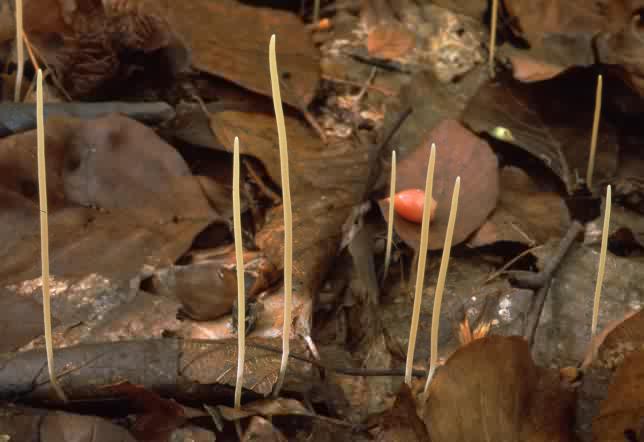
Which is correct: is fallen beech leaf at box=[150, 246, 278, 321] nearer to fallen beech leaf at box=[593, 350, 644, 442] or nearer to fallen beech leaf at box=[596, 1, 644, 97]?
fallen beech leaf at box=[593, 350, 644, 442]

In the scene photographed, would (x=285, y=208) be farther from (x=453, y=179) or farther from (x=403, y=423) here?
(x=453, y=179)

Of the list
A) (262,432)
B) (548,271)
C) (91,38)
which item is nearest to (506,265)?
(548,271)

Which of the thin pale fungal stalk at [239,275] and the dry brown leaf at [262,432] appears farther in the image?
the dry brown leaf at [262,432]

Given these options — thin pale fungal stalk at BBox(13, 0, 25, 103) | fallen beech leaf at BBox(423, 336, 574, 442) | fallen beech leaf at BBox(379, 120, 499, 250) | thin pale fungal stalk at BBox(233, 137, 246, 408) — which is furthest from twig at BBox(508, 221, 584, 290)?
thin pale fungal stalk at BBox(13, 0, 25, 103)

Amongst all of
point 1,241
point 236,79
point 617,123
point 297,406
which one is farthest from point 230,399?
point 617,123

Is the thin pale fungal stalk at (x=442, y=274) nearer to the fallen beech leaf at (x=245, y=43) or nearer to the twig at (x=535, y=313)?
the twig at (x=535, y=313)

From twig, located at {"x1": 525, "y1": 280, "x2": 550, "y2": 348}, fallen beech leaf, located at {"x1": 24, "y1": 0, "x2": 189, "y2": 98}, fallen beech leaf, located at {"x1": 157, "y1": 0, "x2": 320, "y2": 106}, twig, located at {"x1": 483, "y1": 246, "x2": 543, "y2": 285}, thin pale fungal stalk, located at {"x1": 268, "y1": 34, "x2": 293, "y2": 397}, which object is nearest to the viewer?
thin pale fungal stalk, located at {"x1": 268, "y1": 34, "x2": 293, "y2": 397}

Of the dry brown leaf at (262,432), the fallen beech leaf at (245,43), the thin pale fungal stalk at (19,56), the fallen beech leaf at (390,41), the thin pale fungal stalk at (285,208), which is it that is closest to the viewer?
the thin pale fungal stalk at (285,208)

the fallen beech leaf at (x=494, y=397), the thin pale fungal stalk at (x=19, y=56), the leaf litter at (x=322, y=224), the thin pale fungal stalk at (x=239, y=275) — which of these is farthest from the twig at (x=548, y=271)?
the thin pale fungal stalk at (x=19, y=56)
